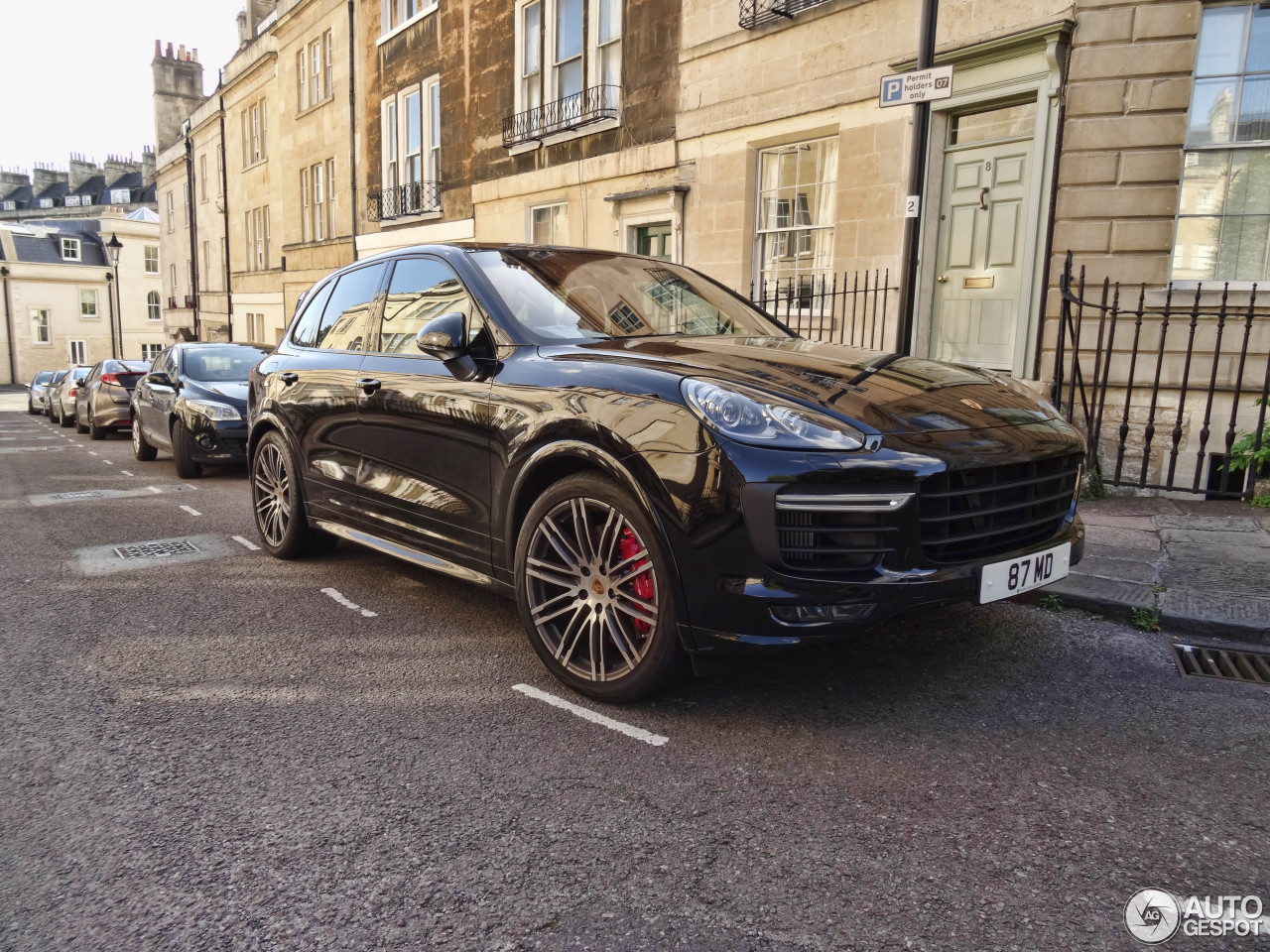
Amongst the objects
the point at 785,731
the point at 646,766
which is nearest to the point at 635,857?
the point at 646,766

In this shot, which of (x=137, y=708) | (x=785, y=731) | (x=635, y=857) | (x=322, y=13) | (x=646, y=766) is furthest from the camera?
(x=322, y=13)

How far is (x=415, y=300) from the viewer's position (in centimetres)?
464

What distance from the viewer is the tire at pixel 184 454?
10242 mm

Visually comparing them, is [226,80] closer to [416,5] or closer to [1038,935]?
[416,5]

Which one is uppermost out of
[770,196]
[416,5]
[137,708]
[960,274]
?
[416,5]

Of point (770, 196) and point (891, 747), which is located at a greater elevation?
point (770, 196)

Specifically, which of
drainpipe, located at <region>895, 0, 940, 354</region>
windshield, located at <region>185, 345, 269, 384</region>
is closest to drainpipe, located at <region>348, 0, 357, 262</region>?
windshield, located at <region>185, 345, 269, 384</region>

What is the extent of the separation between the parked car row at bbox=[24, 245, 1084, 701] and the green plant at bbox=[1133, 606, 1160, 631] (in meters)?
0.87

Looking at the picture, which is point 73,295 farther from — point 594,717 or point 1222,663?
point 1222,663

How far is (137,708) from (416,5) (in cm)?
2029

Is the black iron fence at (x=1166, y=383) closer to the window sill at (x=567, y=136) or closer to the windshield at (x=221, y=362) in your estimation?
the window sill at (x=567, y=136)

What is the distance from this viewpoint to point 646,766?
296cm

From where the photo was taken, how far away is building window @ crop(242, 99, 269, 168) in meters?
29.9

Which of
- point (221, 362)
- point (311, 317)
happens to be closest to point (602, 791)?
point (311, 317)
